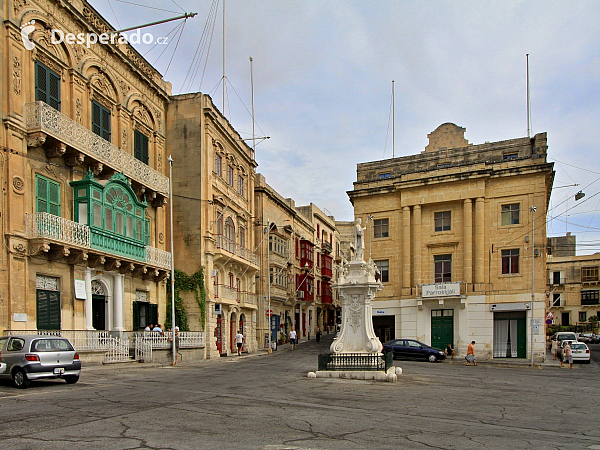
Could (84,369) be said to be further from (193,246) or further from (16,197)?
(193,246)

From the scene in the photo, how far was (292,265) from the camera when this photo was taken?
178ft

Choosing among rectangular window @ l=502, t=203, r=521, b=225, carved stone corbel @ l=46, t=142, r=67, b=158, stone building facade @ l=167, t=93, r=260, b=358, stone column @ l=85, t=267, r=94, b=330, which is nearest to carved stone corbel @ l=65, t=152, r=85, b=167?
carved stone corbel @ l=46, t=142, r=67, b=158

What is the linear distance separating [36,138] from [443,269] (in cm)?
2728

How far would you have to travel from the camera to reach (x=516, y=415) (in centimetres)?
1233

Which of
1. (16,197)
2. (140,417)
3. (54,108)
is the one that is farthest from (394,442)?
(54,108)

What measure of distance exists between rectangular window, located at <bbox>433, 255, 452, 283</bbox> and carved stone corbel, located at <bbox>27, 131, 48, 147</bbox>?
88.0 ft

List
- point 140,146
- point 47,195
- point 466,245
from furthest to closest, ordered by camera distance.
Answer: point 466,245, point 140,146, point 47,195

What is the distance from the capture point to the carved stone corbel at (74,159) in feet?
77.1

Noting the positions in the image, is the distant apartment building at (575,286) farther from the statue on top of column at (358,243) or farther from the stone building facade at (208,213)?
the statue on top of column at (358,243)

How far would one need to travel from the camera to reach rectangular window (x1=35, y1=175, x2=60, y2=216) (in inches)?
859

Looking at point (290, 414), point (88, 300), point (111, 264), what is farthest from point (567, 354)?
point (88, 300)

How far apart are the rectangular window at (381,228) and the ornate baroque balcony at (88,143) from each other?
653 inches

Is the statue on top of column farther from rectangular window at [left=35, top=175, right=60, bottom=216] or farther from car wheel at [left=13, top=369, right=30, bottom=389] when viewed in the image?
rectangular window at [left=35, top=175, right=60, bottom=216]

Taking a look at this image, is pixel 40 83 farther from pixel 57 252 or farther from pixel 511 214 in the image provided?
pixel 511 214
